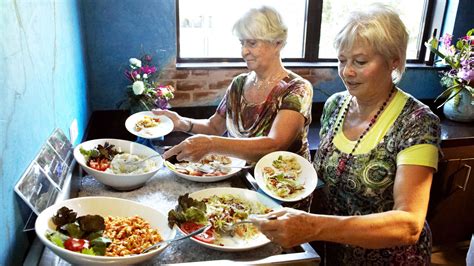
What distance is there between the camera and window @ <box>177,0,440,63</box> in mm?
2451

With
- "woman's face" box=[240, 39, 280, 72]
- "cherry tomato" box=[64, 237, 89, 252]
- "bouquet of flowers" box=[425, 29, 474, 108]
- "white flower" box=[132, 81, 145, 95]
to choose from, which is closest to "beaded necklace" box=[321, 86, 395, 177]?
"woman's face" box=[240, 39, 280, 72]

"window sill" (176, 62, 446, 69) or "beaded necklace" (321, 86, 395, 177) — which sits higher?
"window sill" (176, 62, 446, 69)

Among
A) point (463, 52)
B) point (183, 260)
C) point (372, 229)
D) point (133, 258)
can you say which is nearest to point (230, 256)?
point (183, 260)

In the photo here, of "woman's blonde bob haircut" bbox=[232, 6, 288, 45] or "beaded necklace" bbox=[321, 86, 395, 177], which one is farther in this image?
"woman's blonde bob haircut" bbox=[232, 6, 288, 45]

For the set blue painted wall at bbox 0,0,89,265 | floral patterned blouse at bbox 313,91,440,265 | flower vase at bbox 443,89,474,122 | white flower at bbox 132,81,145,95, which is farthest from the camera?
flower vase at bbox 443,89,474,122

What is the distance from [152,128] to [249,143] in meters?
0.45

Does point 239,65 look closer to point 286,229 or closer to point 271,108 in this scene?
point 271,108

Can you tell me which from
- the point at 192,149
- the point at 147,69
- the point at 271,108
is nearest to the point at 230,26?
the point at 147,69

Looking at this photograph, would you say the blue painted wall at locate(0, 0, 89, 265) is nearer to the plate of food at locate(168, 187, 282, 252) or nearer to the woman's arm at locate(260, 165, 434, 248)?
the plate of food at locate(168, 187, 282, 252)

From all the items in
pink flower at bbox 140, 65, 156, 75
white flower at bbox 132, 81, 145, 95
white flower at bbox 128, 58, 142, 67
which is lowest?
white flower at bbox 132, 81, 145, 95

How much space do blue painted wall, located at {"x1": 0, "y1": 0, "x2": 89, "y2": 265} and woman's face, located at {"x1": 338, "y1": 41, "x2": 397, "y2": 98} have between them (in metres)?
0.92

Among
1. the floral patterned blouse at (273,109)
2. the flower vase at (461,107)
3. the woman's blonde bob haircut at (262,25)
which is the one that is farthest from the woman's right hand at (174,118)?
the flower vase at (461,107)

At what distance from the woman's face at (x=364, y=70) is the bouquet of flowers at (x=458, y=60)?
1.39m

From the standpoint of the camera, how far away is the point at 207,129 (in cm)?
189
